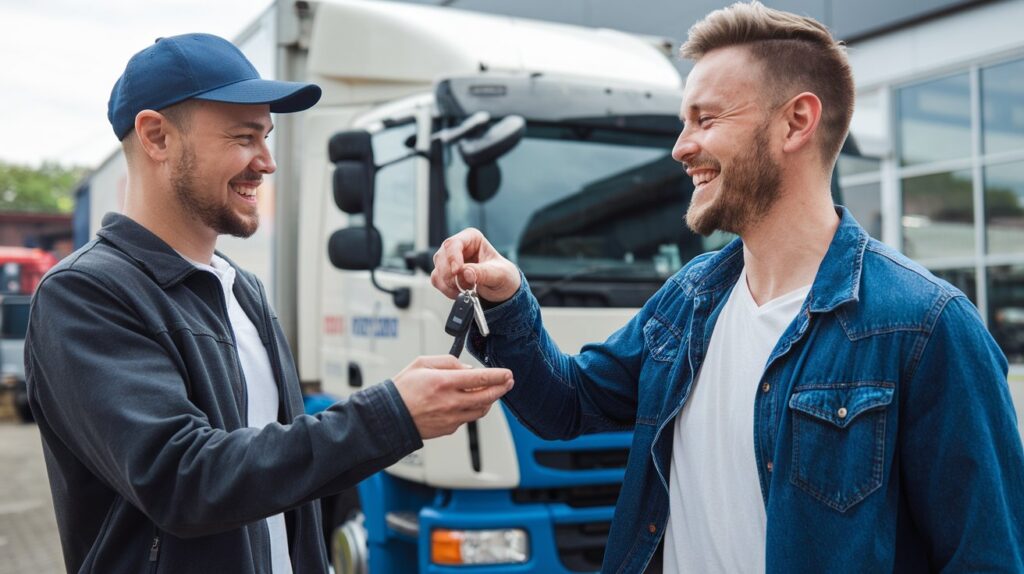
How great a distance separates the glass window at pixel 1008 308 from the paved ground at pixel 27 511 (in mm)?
427

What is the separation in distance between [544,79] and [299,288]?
1.81 metres

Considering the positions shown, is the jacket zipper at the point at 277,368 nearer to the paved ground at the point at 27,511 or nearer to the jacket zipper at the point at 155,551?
the jacket zipper at the point at 155,551

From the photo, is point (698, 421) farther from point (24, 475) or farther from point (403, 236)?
point (24, 475)

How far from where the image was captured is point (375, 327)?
172 inches

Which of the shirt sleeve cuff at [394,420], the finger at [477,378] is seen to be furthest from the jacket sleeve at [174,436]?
the finger at [477,378]

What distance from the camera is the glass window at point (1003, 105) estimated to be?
971 cm

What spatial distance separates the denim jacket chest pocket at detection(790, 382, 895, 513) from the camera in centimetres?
155

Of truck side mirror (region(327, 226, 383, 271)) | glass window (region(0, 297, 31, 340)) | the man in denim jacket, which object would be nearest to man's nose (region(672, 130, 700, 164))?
the man in denim jacket

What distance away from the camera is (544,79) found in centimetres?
428

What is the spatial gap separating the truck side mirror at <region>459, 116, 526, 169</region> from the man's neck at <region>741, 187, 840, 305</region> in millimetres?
2185

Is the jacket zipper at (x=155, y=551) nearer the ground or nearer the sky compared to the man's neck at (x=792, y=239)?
nearer the ground

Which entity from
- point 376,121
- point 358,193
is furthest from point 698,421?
point 376,121

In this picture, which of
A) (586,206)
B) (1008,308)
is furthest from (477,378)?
(1008,308)

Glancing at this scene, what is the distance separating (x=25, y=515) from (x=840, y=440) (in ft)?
29.0
